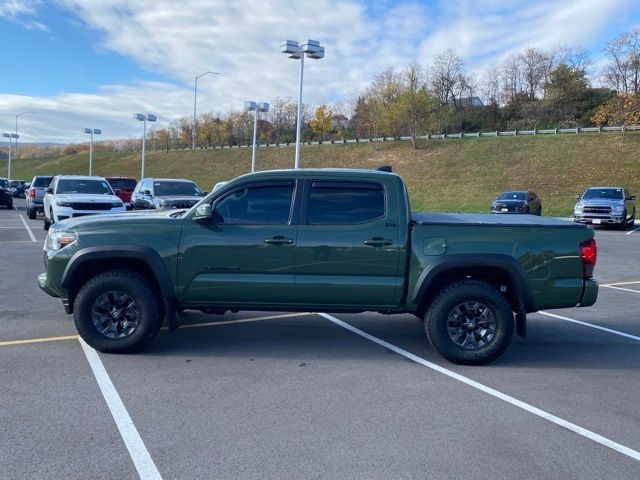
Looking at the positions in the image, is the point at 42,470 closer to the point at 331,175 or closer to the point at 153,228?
the point at 153,228

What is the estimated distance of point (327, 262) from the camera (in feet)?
19.5

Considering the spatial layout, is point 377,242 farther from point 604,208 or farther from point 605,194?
point 605,194

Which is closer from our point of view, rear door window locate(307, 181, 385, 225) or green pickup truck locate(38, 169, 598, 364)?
green pickup truck locate(38, 169, 598, 364)

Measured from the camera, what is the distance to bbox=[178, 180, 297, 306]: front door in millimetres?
5969

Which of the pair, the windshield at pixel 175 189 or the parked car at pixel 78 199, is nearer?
the parked car at pixel 78 199

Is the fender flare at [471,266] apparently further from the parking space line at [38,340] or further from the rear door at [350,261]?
the parking space line at [38,340]

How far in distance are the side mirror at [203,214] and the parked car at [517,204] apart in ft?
79.6

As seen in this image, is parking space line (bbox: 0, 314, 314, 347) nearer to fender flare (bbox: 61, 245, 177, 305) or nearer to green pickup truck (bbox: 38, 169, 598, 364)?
green pickup truck (bbox: 38, 169, 598, 364)

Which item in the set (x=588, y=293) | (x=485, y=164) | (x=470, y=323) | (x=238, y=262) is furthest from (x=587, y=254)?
(x=485, y=164)

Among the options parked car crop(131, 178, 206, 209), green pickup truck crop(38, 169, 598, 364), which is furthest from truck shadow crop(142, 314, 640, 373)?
parked car crop(131, 178, 206, 209)

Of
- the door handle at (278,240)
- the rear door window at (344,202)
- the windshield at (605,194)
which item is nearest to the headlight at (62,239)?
the door handle at (278,240)

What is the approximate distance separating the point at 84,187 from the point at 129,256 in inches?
535

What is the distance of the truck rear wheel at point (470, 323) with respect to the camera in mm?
5953

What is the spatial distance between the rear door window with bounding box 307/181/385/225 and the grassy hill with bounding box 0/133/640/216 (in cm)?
2985
